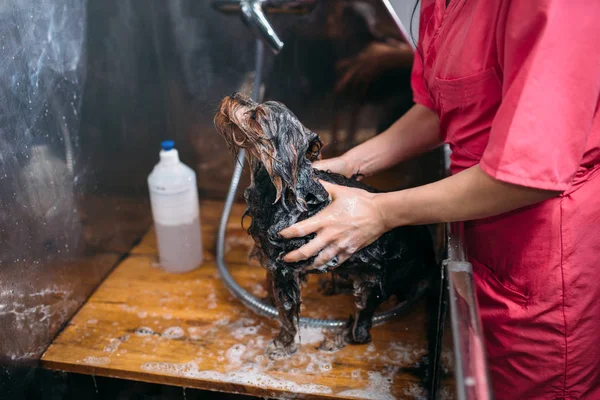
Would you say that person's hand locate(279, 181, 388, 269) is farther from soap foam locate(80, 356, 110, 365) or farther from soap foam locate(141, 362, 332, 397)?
soap foam locate(80, 356, 110, 365)

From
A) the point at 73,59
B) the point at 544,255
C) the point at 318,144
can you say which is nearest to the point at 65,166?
the point at 73,59

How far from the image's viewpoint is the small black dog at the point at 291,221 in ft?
3.91

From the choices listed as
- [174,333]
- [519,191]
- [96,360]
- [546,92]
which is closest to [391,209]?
[519,191]

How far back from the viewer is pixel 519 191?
3.11 feet

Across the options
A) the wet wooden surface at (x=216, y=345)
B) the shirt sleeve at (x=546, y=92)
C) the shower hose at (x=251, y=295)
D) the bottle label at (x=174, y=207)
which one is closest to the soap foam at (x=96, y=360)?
the wet wooden surface at (x=216, y=345)

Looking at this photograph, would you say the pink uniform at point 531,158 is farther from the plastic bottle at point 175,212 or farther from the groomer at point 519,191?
the plastic bottle at point 175,212

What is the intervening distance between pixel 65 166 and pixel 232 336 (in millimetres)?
741

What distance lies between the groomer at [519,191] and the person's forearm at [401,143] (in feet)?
0.83

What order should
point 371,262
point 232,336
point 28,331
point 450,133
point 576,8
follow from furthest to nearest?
point 232,336 → point 28,331 → point 371,262 → point 450,133 → point 576,8

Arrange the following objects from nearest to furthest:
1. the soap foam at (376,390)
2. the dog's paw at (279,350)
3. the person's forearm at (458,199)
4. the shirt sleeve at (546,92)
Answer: the shirt sleeve at (546,92) → the person's forearm at (458,199) → the soap foam at (376,390) → the dog's paw at (279,350)

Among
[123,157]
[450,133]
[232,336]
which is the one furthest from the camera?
[123,157]

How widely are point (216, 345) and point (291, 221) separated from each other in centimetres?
55

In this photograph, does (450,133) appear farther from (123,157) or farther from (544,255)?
(123,157)

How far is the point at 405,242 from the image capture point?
1487 mm
